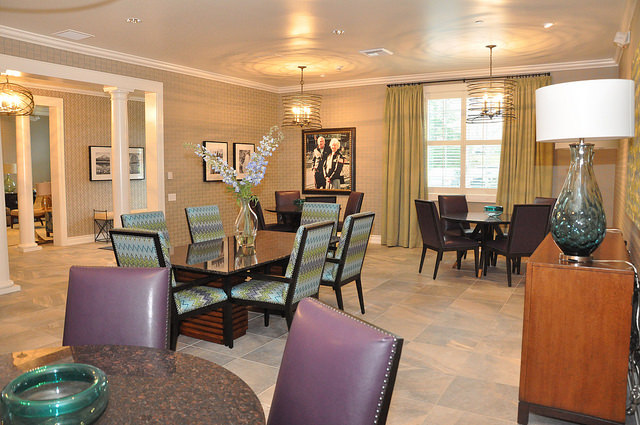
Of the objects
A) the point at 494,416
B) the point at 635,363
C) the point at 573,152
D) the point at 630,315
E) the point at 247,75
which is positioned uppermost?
the point at 247,75

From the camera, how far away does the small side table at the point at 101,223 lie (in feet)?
29.0

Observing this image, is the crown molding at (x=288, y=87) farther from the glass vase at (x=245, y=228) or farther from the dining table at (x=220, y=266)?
the glass vase at (x=245, y=228)

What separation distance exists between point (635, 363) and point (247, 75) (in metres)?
6.75

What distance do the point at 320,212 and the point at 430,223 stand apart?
137cm

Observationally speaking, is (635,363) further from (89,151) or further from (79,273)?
(89,151)

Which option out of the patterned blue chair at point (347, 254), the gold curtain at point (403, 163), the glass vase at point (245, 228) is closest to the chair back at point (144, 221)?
the glass vase at point (245, 228)

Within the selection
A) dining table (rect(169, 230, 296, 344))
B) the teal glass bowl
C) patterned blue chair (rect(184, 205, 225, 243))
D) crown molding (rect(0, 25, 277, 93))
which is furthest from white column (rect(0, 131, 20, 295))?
the teal glass bowl

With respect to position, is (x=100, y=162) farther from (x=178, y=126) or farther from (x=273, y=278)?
(x=273, y=278)

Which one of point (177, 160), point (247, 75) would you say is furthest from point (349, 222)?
point (247, 75)

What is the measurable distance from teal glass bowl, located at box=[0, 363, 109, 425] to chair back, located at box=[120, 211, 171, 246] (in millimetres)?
2895

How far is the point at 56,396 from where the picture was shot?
1.19 m

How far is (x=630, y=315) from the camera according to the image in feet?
7.67

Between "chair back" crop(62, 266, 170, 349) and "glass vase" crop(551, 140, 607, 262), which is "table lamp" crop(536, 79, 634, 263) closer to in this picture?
"glass vase" crop(551, 140, 607, 262)

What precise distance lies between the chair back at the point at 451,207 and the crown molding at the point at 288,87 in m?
2.05
